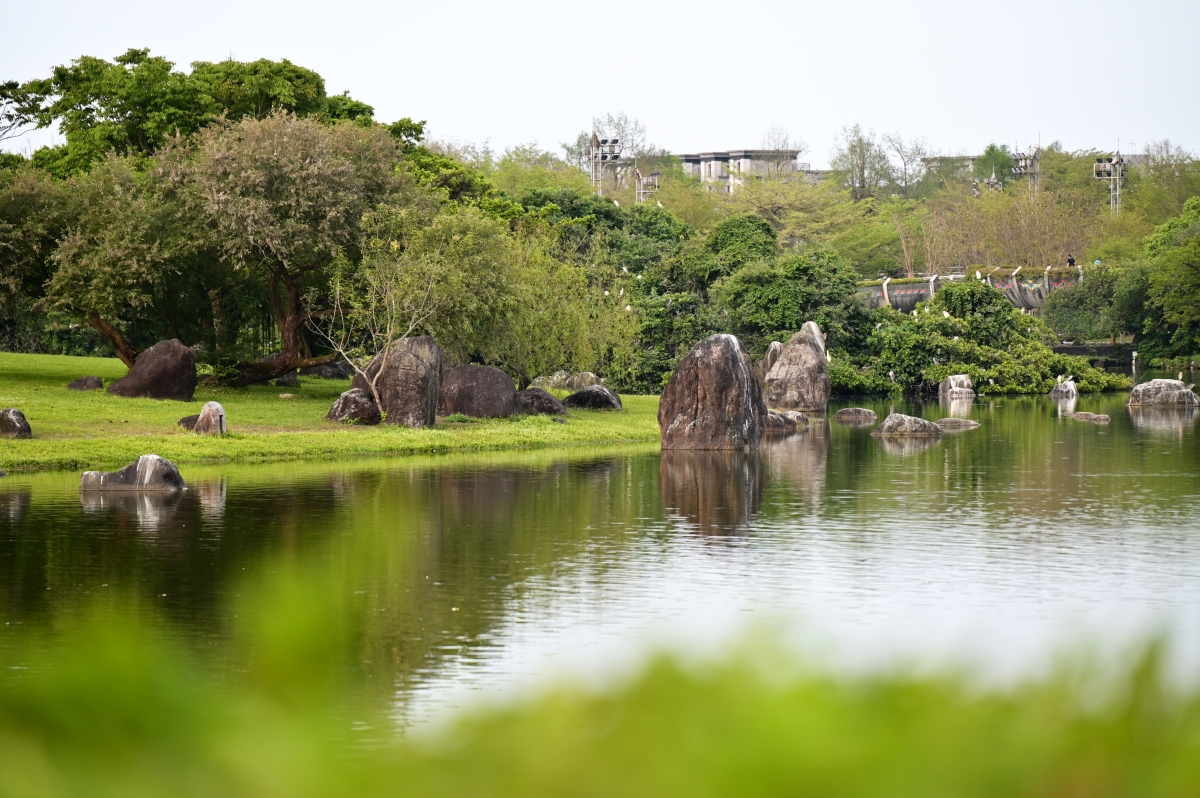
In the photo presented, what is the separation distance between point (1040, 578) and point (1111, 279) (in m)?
56.2

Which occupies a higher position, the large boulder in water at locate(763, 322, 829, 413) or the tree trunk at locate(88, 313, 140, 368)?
the tree trunk at locate(88, 313, 140, 368)

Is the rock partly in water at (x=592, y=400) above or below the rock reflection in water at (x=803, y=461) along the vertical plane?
above

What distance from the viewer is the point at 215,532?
48.2ft

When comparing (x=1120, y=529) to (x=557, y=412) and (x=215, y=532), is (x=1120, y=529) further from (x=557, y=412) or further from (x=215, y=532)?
(x=557, y=412)

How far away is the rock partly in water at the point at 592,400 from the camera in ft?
115

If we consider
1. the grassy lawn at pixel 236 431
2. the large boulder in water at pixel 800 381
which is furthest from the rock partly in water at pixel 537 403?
the large boulder in water at pixel 800 381

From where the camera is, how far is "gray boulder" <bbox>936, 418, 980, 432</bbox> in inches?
1256

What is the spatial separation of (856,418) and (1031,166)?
74.8m

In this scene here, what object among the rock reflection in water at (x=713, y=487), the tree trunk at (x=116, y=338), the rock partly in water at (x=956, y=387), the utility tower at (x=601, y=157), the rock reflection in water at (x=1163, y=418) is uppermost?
the utility tower at (x=601, y=157)

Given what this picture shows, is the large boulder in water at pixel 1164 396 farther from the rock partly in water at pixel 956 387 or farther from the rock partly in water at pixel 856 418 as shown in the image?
the rock partly in water at pixel 856 418

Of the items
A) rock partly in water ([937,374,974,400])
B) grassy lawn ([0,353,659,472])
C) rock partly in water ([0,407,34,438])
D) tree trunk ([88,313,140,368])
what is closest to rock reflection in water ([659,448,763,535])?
grassy lawn ([0,353,659,472])

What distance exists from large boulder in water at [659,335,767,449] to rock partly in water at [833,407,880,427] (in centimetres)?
867

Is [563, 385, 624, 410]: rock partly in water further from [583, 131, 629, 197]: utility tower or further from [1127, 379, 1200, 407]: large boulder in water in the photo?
[583, 131, 629, 197]: utility tower

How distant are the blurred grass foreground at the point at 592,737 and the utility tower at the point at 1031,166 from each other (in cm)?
9819
